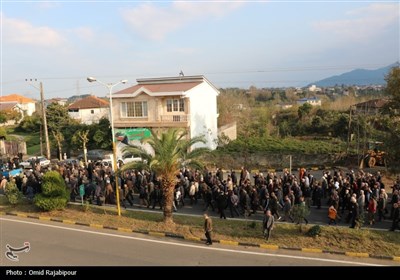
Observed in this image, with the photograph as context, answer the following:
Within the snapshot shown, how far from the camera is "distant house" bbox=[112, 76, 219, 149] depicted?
32803 mm

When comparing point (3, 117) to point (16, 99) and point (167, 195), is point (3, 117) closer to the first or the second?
point (16, 99)

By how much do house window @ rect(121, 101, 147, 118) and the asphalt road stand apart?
19.4 meters

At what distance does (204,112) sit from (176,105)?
10.7 feet

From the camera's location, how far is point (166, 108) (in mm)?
33656

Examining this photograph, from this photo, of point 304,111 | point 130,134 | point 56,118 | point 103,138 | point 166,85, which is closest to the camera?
point 130,134

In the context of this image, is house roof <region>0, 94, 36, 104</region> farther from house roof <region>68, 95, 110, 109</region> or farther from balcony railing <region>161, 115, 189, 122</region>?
balcony railing <region>161, 115, 189, 122</region>

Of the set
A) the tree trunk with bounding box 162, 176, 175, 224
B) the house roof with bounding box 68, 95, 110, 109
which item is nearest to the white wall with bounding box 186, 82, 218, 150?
the tree trunk with bounding box 162, 176, 175, 224

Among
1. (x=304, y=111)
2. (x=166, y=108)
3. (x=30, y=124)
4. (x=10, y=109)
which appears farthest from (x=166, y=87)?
(x=10, y=109)

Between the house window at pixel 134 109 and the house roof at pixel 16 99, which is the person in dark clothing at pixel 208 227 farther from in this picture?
the house roof at pixel 16 99

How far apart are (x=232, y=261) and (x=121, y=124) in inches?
960

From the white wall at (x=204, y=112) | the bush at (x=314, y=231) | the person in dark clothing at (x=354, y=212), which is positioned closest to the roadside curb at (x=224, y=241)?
the bush at (x=314, y=231)

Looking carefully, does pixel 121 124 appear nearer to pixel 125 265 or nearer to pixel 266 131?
pixel 266 131

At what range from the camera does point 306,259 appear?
498 inches

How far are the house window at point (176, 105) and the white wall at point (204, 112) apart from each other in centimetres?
80
